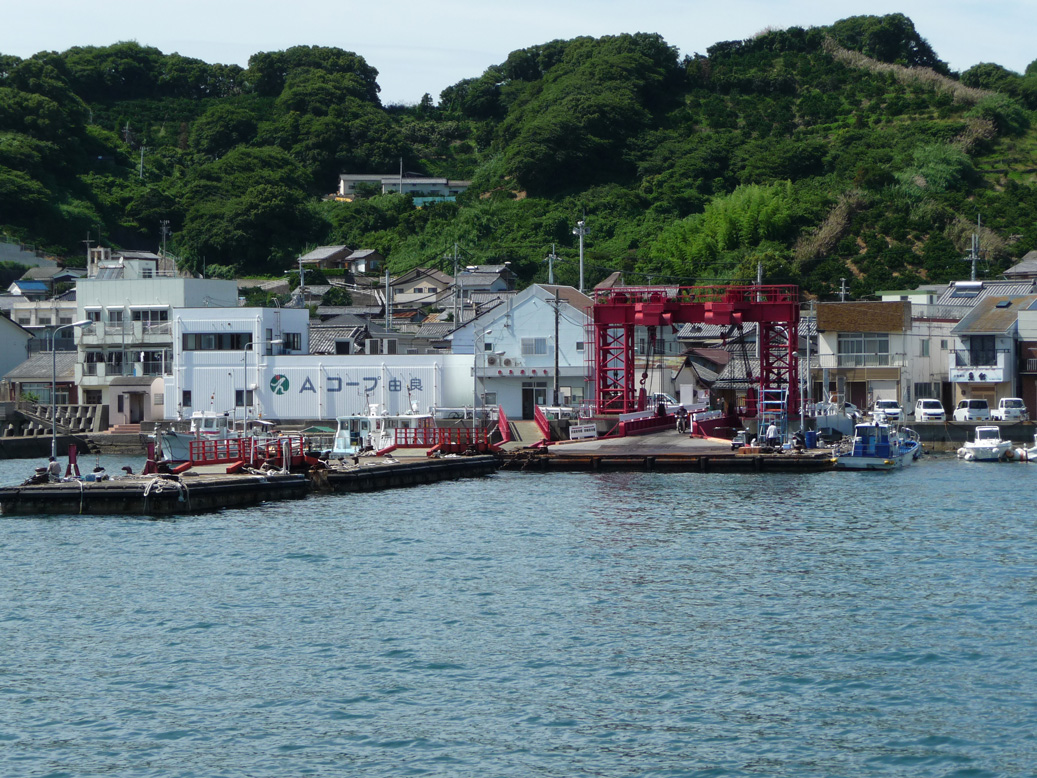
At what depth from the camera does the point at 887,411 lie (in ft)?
183

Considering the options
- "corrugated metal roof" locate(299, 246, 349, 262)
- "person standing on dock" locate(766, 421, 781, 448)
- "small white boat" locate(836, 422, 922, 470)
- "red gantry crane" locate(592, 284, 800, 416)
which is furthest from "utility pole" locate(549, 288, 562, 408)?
"corrugated metal roof" locate(299, 246, 349, 262)

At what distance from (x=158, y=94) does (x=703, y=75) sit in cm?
6316

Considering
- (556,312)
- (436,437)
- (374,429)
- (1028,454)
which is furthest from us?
(556,312)

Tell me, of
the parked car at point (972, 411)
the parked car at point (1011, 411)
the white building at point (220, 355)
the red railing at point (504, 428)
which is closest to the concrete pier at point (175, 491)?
the red railing at point (504, 428)

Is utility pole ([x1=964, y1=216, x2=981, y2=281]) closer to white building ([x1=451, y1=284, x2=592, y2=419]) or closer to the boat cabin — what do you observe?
white building ([x1=451, y1=284, x2=592, y2=419])

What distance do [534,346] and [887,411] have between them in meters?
16.5

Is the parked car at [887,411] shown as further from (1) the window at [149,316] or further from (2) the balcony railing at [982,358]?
(1) the window at [149,316]

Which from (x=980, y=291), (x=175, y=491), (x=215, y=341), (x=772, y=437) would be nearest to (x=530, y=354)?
(x=215, y=341)

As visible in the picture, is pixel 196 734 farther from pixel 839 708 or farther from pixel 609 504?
pixel 609 504

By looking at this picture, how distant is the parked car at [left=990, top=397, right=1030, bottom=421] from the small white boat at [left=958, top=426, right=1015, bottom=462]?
453cm

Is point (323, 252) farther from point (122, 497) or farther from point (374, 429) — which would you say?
point (122, 497)

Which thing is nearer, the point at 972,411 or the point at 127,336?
the point at 972,411

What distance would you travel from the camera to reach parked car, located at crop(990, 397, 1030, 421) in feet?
182

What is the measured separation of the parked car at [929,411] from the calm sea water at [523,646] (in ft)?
75.1
